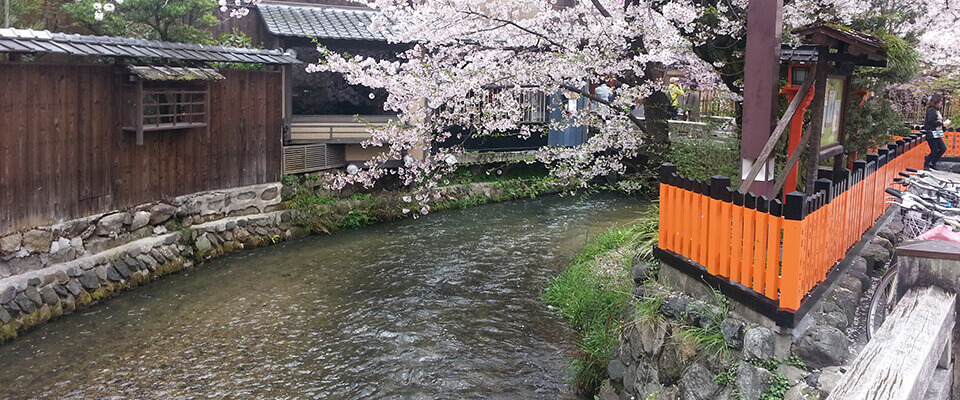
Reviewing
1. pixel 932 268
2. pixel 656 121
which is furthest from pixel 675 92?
pixel 932 268

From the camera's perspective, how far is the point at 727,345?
605cm

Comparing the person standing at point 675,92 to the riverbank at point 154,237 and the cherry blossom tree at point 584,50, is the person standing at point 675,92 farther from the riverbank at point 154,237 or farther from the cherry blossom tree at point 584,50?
the riverbank at point 154,237

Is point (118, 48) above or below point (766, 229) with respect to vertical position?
above

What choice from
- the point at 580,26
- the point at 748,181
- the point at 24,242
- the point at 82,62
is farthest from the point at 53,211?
the point at 748,181

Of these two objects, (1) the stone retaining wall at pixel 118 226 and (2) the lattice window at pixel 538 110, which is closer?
(1) the stone retaining wall at pixel 118 226

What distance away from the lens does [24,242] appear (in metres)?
11.3

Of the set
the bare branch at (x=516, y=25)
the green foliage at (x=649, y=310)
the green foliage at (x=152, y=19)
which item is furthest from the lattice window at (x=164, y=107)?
the green foliage at (x=649, y=310)

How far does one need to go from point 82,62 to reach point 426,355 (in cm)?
799

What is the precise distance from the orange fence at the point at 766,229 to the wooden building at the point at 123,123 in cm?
930

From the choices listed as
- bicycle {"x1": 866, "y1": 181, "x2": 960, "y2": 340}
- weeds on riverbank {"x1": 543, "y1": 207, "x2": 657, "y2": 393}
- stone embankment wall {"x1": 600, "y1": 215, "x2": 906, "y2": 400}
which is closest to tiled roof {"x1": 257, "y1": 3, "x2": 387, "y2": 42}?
weeds on riverbank {"x1": 543, "y1": 207, "x2": 657, "y2": 393}

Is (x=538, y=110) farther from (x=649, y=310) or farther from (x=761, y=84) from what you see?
(x=649, y=310)

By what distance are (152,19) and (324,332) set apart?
995 centimetres

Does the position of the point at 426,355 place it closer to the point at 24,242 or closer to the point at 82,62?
the point at 24,242

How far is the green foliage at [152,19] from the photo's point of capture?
599 inches
